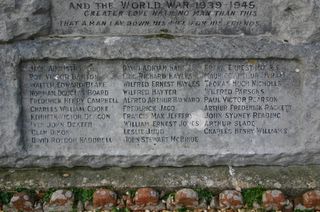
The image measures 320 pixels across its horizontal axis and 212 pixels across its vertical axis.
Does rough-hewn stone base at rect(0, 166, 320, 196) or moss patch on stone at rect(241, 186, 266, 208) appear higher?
rough-hewn stone base at rect(0, 166, 320, 196)

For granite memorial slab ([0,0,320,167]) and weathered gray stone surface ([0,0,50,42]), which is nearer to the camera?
weathered gray stone surface ([0,0,50,42])

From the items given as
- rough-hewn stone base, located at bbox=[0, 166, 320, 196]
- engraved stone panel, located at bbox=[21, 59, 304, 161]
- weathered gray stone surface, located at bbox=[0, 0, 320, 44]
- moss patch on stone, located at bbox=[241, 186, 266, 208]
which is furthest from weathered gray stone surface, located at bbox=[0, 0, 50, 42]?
moss patch on stone, located at bbox=[241, 186, 266, 208]

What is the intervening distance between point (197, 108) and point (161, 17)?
0.67 metres

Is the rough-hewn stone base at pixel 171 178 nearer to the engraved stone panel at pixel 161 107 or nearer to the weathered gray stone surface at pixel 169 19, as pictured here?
the engraved stone panel at pixel 161 107

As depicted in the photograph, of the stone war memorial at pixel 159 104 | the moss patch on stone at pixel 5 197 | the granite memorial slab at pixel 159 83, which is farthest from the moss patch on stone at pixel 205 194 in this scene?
the moss patch on stone at pixel 5 197

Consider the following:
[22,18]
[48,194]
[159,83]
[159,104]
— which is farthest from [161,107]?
[22,18]

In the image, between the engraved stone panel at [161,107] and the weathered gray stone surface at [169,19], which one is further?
the engraved stone panel at [161,107]

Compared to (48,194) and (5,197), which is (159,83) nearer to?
(48,194)

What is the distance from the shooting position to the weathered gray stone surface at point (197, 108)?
10.0 ft

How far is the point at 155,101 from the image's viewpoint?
10.6ft

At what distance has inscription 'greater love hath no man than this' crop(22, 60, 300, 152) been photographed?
3148 mm

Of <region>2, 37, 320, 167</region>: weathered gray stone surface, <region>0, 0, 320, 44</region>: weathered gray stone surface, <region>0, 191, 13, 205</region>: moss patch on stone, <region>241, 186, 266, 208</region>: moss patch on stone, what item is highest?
<region>0, 0, 320, 44</region>: weathered gray stone surface

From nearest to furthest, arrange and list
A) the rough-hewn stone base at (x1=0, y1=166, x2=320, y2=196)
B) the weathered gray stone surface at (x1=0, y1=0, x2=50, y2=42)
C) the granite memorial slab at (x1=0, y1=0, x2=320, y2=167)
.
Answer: the weathered gray stone surface at (x1=0, y1=0, x2=50, y2=42) → the granite memorial slab at (x1=0, y1=0, x2=320, y2=167) → the rough-hewn stone base at (x1=0, y1=166, x2=320, y2=196)

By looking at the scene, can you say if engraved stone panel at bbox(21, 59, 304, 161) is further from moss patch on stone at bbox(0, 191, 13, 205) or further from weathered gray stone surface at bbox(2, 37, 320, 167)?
moss patch on stone at bbox(0, 191, 13, 205)
